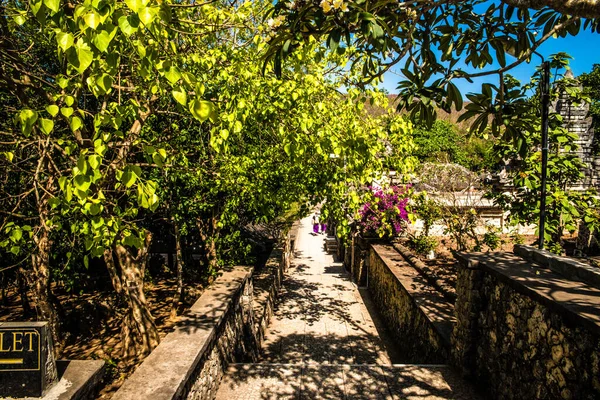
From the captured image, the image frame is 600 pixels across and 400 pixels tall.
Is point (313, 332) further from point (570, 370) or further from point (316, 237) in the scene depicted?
point (316, 237)

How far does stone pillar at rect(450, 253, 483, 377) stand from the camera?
464 cm

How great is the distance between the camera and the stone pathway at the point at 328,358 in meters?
4.59

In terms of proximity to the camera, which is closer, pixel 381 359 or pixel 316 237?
pixel 381 359

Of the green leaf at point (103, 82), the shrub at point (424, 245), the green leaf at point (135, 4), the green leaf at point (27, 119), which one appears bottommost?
the shrub at point (424, 245)

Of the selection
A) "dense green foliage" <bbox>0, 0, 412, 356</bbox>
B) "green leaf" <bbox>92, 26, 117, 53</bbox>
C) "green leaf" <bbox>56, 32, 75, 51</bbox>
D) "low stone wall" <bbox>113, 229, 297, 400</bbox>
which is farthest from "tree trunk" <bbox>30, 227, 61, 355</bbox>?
"green leaf" <bbox>92, 26, 117, 53</bbox>

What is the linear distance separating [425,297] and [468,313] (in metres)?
2.34

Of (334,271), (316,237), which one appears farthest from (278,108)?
(316,237)

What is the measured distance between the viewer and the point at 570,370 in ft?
9.85

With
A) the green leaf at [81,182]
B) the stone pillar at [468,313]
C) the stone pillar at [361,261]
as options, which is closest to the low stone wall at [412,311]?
→ the stone pillar at [468,313]

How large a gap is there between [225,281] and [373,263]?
662cm

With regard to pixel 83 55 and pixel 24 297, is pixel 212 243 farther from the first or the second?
pixel 83 55

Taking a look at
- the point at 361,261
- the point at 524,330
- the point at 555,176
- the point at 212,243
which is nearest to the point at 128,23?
the point at 524,330

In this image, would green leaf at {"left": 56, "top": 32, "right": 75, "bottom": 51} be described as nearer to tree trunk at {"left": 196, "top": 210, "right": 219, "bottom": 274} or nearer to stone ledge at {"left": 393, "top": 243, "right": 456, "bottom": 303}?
stone ledge at {"left": 393, "top": 243, "right": 456, "bottom": 303}

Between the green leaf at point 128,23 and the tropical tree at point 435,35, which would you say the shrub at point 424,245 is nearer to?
the tropical tree at point 435,35
